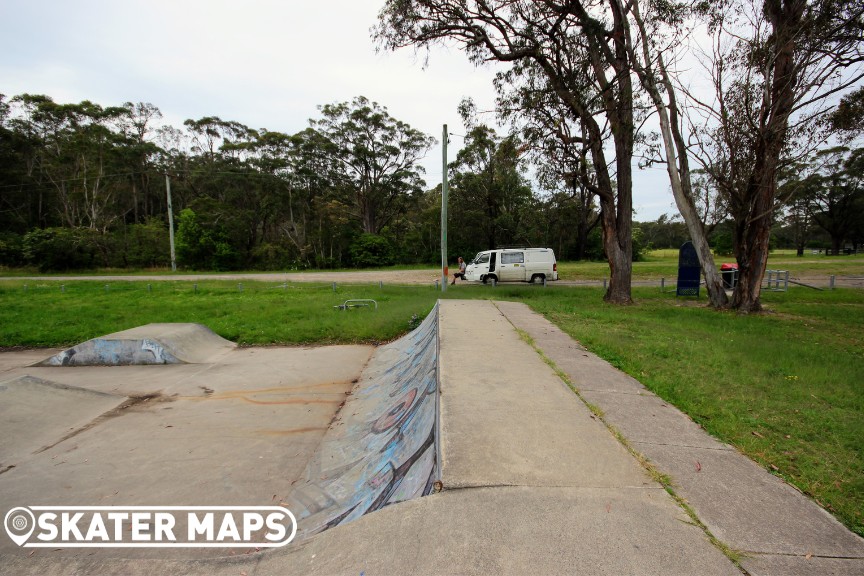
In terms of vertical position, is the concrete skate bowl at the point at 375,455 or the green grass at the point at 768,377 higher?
the green grass at the point at 768,377

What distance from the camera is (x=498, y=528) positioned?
2148 mm

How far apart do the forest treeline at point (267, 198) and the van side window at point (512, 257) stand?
17.0 m

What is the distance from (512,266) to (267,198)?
94.7ft

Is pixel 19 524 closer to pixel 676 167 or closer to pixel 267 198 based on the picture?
pixel 676 167

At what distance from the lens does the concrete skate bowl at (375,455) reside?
3223 millimetres

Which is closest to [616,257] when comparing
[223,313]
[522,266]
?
[522,266]

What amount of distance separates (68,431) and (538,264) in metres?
18.4

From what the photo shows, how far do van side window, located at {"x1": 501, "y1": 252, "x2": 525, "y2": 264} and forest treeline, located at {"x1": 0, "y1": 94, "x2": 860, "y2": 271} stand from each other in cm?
1698

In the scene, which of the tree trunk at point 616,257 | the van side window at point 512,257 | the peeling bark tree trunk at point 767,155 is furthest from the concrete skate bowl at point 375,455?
the van side window at point 512,257

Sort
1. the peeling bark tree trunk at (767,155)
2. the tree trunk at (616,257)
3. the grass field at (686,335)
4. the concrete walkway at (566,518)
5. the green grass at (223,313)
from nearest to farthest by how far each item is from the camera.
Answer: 1. the concrete walkway at (566,518)
2. the grass field at (686,335)
3. the green grass at (223,313)
4. the peeling bark tree trunk at (767,155)
5. the tree trunk at (616,257)

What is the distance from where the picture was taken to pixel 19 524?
3430 millimetres

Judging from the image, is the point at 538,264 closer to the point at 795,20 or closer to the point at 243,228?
the point at 795,20

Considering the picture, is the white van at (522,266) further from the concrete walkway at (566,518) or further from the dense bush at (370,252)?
the dense bush at (370,252)

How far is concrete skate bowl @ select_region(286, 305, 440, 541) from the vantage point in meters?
3.22
